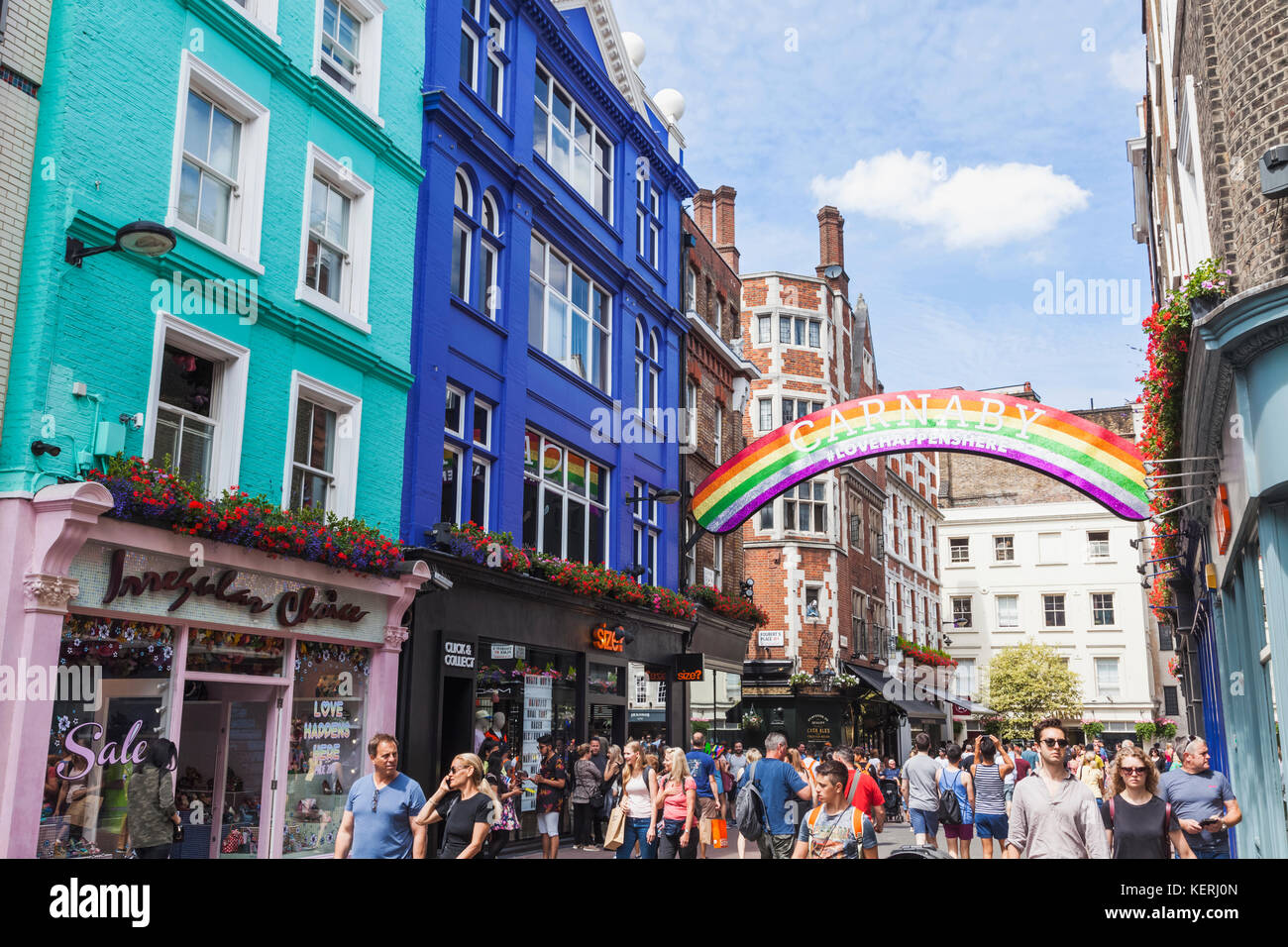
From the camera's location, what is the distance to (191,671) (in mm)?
11500

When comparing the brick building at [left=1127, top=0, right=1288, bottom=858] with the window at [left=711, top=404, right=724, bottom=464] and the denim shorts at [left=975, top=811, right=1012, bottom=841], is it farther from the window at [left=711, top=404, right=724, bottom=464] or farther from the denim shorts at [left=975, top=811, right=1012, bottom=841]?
the window at [left=711, top=404, right=724, bottom=464]

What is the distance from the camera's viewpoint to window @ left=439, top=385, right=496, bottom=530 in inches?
654

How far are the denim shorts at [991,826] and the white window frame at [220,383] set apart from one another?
32.1 ft

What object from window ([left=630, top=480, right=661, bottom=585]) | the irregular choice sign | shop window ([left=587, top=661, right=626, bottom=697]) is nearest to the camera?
the irregular choice sign

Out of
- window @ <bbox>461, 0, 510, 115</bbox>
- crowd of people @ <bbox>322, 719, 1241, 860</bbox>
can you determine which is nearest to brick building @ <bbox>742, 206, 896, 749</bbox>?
crowd of people @ <bbox>322, 719, 1241, 860</bbox>

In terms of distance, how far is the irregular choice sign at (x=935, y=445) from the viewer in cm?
1739

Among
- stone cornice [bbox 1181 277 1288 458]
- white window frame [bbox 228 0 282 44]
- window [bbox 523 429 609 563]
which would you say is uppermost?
white window frame [bbox 228 0 282 44]

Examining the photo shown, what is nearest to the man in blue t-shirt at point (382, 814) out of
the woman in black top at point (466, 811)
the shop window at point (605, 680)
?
the woman in black top at point (466, 811)

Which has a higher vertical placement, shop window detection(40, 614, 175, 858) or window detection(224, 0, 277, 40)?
window detection(224, 0, 277, 40)

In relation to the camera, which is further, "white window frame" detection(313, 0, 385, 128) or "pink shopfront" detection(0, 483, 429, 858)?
"white window frame" detection(313, 0, 385, 128)

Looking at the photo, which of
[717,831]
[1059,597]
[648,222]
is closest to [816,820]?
[717,831]

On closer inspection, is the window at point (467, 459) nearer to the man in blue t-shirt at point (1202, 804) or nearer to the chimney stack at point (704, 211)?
the man in blue t-shirt at point (1202, 804)

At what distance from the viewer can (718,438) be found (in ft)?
97.0

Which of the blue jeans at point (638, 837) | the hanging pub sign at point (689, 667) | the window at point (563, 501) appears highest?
the window at point (563, 501)
